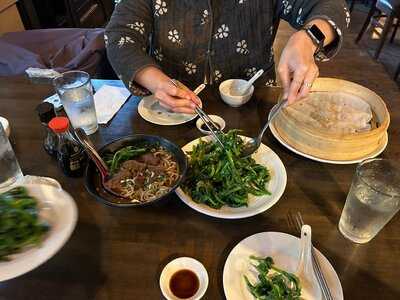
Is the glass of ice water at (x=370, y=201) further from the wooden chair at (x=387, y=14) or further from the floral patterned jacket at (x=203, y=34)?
the wooden chair at (x=387, y=14)

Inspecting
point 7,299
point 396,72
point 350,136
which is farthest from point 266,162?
point 396,72

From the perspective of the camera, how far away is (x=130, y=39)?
53.5 inches

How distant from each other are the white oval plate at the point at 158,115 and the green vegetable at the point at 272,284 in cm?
67

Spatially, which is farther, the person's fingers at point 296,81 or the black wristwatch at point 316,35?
the black wristwatch at point 316,35

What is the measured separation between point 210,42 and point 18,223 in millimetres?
1165

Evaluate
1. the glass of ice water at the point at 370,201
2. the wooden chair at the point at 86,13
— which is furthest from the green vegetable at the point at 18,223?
the wooden chair at the point at 86,13

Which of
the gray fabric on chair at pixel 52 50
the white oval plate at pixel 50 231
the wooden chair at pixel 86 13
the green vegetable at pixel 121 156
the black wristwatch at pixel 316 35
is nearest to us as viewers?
the white oval plate at pixel 50 231

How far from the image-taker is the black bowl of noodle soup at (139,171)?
926mm

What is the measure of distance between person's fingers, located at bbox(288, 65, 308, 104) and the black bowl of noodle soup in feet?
1.39

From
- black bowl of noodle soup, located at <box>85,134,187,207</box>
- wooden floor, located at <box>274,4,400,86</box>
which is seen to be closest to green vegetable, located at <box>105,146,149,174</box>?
black bowl of noodle soup, located at <box>85,134,187,207</box>

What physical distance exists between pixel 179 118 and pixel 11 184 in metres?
0.64

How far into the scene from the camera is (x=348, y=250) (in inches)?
33.8

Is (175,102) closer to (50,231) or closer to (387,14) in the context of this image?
(50,231)

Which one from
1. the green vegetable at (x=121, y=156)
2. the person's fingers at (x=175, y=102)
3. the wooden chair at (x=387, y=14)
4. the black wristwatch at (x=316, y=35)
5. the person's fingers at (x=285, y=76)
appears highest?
the black wristwatch at (x=316, y=35)
